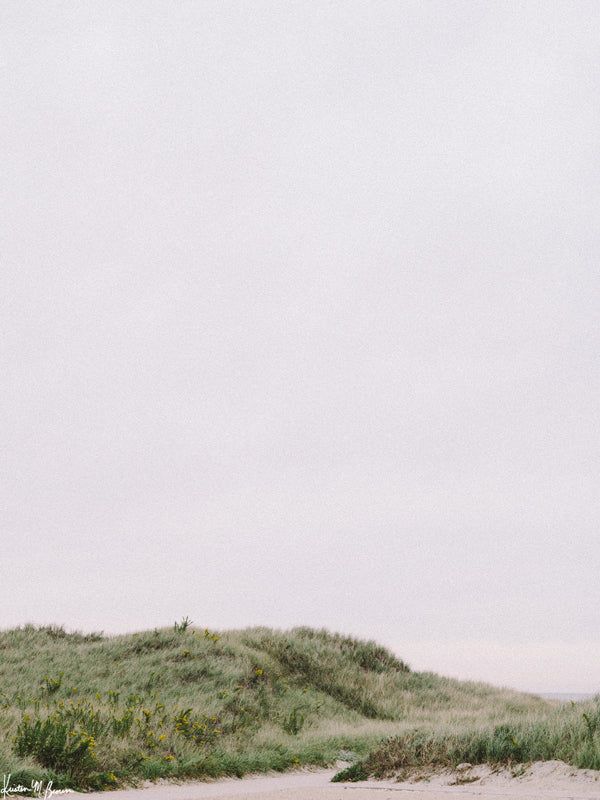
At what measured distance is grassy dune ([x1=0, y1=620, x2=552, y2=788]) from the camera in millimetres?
11258

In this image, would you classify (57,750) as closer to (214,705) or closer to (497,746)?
(497,746)

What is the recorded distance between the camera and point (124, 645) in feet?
76.1

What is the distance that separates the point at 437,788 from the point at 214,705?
9.11 metres

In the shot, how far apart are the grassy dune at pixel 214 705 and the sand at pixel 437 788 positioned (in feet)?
1.88

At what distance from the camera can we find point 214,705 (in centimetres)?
1744

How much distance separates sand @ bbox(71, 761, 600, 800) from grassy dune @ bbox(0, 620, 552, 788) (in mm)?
574

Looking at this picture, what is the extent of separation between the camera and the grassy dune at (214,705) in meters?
11.3

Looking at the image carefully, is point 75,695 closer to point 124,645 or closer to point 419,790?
point 124,645
